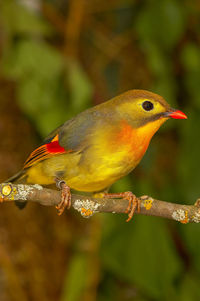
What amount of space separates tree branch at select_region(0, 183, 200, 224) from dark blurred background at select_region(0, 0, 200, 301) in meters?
1.39

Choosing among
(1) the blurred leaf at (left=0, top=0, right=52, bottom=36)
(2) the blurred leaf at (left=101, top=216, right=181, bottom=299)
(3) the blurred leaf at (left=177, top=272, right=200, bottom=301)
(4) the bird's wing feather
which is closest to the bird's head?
(4) the bird's wing feather

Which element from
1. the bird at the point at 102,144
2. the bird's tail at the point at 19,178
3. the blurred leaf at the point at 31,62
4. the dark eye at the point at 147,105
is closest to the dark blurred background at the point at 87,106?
the blurred leaf at the point at 31,62

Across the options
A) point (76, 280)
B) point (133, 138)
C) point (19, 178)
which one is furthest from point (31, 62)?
point (133, 138)

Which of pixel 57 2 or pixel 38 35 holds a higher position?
pixel 57 2

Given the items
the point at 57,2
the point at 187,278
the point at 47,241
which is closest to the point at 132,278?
the point at 187,278

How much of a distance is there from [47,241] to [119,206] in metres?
1.81

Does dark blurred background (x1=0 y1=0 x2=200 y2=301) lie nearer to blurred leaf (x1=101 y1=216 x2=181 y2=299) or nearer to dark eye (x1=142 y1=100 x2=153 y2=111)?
blurred leaf (x1=101 y1=216 x2=181 y2=299)

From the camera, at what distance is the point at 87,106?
9.00ft

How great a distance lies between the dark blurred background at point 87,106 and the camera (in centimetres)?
262

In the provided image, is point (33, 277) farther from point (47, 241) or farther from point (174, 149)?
point (174, 149)

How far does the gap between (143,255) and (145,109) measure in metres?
1.57

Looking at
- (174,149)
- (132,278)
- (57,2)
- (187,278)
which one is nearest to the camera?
(132,278)

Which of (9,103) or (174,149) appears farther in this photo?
(174,149)

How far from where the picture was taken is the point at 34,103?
2.58 m
